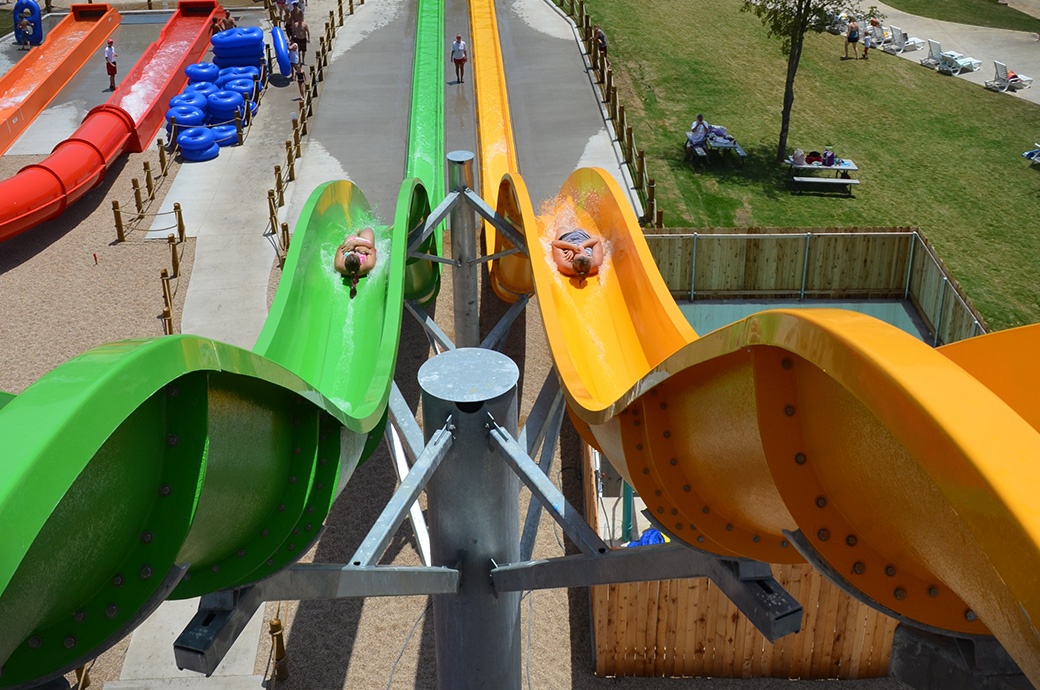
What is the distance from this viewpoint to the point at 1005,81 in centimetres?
2272

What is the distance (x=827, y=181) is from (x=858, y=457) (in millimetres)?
15730

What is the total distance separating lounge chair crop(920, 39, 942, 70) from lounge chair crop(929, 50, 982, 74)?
0.39 ft

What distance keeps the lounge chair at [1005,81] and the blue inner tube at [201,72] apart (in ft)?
55.0

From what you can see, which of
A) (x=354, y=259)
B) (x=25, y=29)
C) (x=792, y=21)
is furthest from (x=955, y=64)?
(x=25, y=29)

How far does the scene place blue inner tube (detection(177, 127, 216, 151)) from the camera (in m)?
17.5

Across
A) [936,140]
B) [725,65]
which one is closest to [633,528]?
[936,140]

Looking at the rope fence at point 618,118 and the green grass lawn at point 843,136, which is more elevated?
the rope fence at point 618,118

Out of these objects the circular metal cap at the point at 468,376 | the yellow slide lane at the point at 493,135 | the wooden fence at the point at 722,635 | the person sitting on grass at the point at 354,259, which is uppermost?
the circular metal cap at the point at 468,376

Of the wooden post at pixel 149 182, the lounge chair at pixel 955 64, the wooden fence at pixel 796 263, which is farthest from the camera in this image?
the lounge chair at pixel 955 64

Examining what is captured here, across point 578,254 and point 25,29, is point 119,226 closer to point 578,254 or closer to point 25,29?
point 578,254

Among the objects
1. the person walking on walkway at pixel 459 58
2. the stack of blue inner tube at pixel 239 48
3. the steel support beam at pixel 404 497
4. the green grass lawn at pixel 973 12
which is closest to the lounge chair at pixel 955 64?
the green grass lawn at pixel 973 12

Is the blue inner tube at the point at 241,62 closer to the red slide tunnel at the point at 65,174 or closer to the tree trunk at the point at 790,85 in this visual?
the red slide tunnel at the point at 65,174

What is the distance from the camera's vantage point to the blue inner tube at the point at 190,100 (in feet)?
61.3

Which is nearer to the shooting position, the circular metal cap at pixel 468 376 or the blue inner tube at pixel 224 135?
the circular metal cap at pixel 468 376
